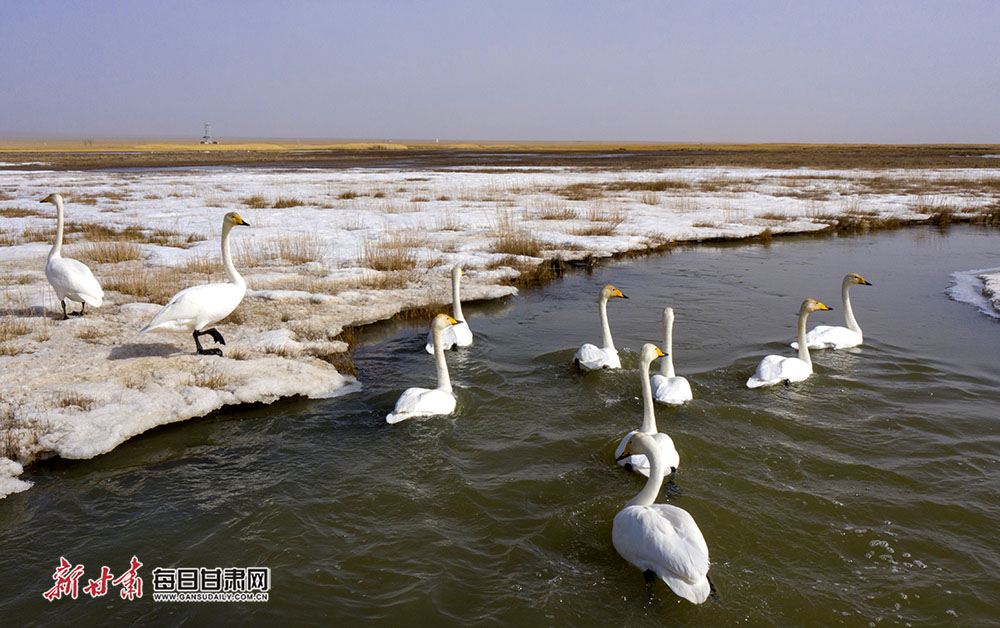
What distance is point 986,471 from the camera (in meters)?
5.98

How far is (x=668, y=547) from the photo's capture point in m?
4.29

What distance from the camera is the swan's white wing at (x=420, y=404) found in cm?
680

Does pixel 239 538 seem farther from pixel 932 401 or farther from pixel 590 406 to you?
pixel 932 401

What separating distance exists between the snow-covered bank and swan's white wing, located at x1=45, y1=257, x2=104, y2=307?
394 millimetres

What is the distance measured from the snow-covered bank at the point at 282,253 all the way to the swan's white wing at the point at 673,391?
145 inches

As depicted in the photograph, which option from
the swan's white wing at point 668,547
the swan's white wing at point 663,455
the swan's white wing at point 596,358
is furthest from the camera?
the swan's white wing at point 596,358

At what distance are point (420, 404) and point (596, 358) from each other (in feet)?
8.27

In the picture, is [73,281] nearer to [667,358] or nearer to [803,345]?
[667,358]

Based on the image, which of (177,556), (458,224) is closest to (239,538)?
(177,556)

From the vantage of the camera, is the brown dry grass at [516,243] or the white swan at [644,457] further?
the brown dry grass at [516,243]

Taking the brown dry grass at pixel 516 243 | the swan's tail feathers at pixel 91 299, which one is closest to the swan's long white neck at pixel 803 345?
the brown dry grass at pixel 516 243

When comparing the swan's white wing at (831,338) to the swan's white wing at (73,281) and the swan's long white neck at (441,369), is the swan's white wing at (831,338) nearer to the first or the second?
the swan's long white neck at (441,369)

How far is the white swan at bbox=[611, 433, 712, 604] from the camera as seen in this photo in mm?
4215

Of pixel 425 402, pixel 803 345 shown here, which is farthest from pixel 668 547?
pixel 803 345
